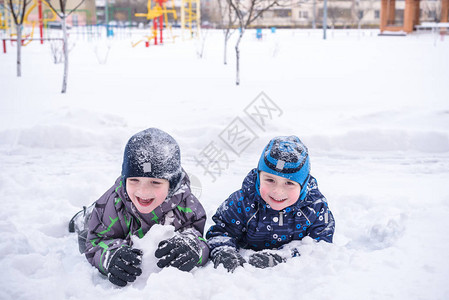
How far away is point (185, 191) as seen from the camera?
2396mm

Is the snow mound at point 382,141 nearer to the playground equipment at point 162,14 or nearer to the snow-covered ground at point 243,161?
the snow-covered ground at point 243,161

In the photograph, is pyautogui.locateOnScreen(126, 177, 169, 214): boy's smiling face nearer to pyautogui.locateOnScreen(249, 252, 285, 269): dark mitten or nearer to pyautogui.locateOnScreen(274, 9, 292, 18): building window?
pyautogui.locateOnScreen(249, 252, 285, 269): dark mitten

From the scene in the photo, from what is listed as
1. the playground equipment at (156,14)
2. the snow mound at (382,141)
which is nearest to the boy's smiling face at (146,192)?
the snow mound at (382,141)

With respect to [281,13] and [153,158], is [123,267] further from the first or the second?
[281,13]

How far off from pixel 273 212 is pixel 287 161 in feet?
1.21

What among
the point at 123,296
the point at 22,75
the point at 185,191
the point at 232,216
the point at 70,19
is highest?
the point at 70,19

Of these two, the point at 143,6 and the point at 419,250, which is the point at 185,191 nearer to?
the point at 419,250

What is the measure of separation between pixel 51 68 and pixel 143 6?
36177 mm

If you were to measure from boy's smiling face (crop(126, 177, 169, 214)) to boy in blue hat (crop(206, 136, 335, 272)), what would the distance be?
1.43 feet

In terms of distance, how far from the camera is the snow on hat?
7.24 ft

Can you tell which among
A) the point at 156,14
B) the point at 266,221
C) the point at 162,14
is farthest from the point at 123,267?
the point at 162,14

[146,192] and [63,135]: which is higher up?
[146,192]

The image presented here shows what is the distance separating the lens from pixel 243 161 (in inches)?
184

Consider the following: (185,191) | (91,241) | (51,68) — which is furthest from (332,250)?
(51,68)
